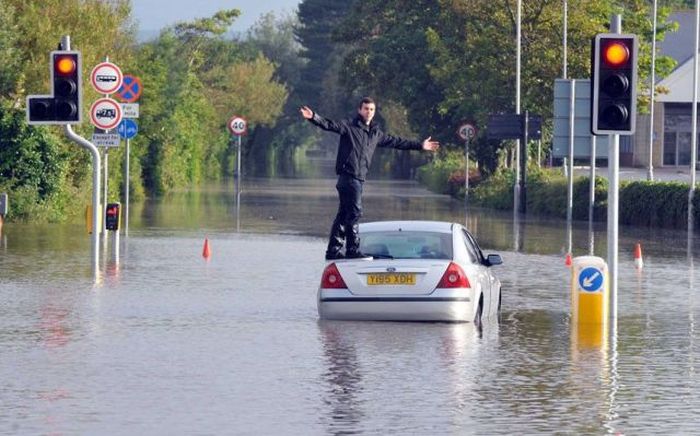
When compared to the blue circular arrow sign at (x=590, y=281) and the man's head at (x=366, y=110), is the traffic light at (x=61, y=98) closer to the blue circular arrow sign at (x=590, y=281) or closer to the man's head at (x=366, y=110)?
the man's head at (x=366, y=110)

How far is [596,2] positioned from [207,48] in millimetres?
62065

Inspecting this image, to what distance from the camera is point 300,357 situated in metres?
14.8

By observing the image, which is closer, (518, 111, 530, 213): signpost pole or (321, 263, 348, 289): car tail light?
(321, 263, 348, 289): car tail light

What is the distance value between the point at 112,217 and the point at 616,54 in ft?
40.2

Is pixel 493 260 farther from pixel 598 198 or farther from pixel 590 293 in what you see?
pixel 598 198

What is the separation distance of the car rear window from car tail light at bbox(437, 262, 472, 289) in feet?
1.68

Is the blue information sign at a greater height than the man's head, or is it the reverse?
the blue information sign

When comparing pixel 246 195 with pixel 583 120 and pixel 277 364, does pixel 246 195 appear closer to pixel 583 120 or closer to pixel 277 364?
pixel 583 120

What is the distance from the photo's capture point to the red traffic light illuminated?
712 inches

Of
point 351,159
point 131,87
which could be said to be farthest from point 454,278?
point 131,87

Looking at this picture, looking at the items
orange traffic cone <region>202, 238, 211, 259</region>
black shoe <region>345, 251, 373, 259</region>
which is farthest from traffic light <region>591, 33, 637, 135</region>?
orange traffic cone <region>202, 238, 211, 259</region>

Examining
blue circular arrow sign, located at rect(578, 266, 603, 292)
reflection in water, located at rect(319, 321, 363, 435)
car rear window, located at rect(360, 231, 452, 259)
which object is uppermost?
car rear window, located at rect(360, 231, 452, 259)

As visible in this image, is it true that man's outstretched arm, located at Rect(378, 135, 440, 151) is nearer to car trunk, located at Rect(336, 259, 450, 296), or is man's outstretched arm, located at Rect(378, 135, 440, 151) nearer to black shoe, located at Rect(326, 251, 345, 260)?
black shoe, located at Rect(326, 251, 345, 260)

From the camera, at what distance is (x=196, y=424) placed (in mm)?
10891
